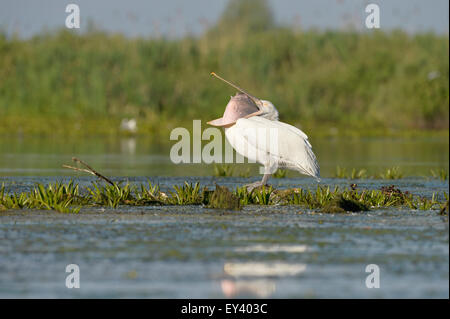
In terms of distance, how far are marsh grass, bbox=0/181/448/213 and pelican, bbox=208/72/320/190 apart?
0.34 metres

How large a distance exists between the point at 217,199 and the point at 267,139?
1.09 metres

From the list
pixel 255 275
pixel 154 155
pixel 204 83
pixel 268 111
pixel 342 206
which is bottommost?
pixel 255 275

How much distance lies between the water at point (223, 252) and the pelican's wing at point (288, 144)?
65 centimetres

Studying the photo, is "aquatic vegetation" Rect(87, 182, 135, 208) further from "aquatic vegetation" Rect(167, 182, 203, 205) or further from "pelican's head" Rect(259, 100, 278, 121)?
"pelican's head" Rect(259, 100, 278, 121)

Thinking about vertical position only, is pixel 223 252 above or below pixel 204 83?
below

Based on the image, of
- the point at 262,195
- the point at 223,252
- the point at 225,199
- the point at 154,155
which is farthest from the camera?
the point at 154,155

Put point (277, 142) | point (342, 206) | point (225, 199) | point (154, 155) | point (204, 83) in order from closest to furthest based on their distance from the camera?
1. point (342, 206)
2. point (225, 199)
3. point (277, 142)
4. point (154, 155)
5. point (204, 83)

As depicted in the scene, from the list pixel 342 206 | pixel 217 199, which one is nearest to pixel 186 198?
pixel 217 199

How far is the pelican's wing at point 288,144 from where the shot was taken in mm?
12773

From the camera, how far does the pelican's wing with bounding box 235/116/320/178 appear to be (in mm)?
12773

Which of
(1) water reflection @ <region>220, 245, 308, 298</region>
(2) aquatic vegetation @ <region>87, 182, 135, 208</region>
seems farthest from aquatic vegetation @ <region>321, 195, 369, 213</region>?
(1) water reflection @ <region>220, 245, 308, 298</region>

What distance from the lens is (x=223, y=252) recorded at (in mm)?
9125

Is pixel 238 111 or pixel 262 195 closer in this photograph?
pixel 262 195

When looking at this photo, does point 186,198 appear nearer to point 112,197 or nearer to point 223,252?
point 112,197
